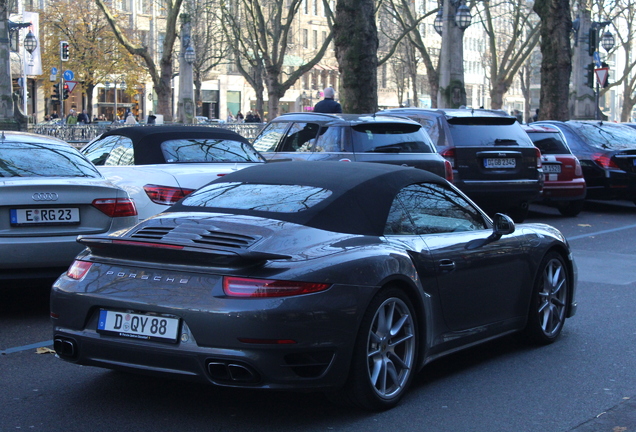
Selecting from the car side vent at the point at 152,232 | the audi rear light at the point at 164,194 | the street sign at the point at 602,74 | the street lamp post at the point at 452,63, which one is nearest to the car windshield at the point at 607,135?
the street lamp post at the point at 452,63

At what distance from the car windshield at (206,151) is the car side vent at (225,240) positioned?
5527mm

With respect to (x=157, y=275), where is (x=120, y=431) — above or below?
below

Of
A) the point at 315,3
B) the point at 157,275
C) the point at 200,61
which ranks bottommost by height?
the point at 157,275

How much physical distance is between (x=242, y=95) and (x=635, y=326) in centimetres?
Answer: 8326

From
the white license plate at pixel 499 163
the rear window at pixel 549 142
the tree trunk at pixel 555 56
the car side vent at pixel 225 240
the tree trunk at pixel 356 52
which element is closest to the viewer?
the car side vent at pixel 225 240

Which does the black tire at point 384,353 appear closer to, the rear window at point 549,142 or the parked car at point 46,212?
the parked car at point 46,212

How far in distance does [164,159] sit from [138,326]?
5.71 metres

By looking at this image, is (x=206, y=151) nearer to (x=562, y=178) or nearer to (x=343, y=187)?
(x=343, y=187)

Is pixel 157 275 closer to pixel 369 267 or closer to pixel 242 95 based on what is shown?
pixel 369 267

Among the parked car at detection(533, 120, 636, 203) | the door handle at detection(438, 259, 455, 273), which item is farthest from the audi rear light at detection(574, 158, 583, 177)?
the door handle at detection(438, 259, 455, 273)

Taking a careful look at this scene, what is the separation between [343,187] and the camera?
17.1ft

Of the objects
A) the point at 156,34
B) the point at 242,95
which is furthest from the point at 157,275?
the point at 242,95

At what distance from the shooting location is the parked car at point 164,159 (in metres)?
9.20

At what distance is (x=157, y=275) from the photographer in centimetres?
462
